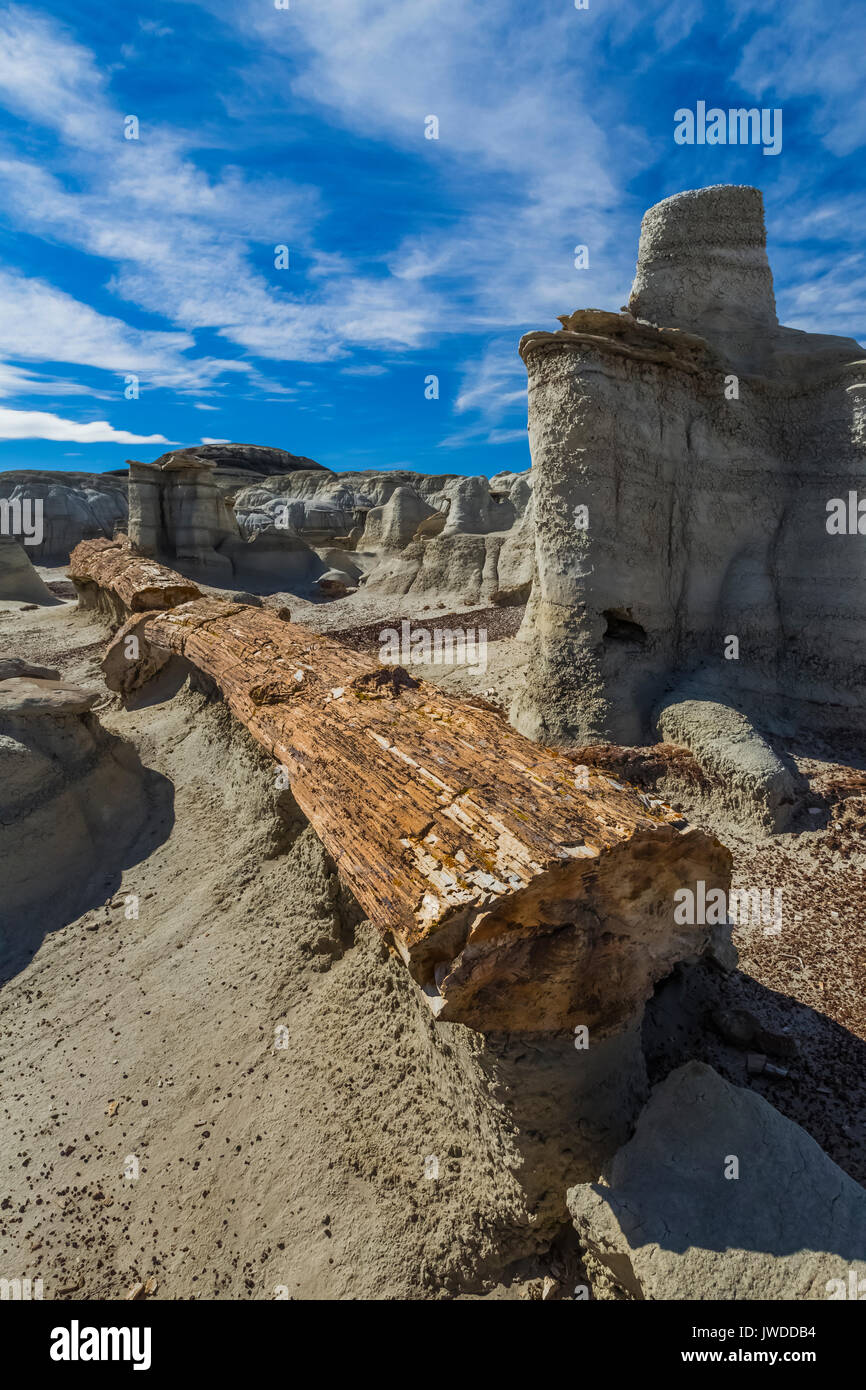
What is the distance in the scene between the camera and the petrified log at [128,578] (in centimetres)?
1001

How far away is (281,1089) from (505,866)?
7.26 ft

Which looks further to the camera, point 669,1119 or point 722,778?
point 722,778

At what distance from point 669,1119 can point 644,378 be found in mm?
8387

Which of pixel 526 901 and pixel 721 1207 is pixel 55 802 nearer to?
pixel 526 901

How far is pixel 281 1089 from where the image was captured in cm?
362

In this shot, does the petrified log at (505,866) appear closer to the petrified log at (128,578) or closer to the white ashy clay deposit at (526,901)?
the white ashy clay deposit at (526,901)

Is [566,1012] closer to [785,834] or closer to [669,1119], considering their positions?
[669,1119]

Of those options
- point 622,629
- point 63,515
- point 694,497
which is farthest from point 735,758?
point 63,515

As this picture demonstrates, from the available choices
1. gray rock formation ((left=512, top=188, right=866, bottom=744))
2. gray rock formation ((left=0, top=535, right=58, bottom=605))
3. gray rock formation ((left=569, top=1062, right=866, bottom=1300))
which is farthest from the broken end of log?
gray rock formation ((left=0, top=535, right=58, bottom=605))

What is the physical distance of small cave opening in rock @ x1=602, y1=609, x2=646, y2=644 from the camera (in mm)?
8625

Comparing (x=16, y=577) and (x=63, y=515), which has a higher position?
(x=63, y=515)

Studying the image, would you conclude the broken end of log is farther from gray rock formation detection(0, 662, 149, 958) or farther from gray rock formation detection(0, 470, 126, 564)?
gray rock formation detection(0, 470, 126, 564)

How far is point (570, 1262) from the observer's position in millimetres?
2904

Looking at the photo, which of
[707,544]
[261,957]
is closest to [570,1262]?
[261,957]
